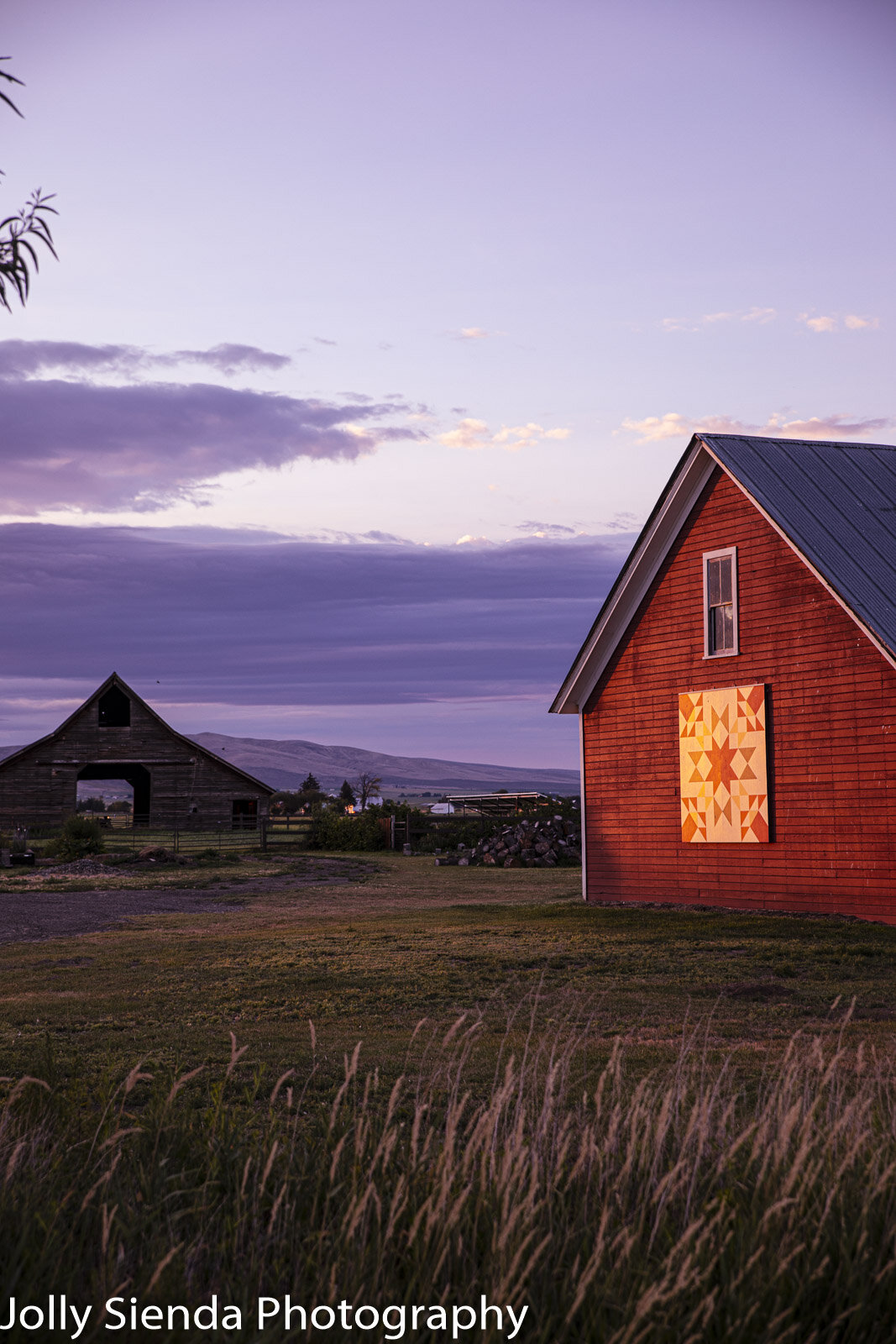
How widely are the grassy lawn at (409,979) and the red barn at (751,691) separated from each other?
3.82ft

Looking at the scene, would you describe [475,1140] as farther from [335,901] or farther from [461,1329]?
[335,901]

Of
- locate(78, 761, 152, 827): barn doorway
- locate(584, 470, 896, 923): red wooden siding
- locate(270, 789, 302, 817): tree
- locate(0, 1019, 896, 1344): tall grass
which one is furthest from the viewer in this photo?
locate(270, 789, 302, 817): tree

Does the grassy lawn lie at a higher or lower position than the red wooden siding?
lower

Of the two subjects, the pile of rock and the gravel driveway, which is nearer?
the gravel driveway

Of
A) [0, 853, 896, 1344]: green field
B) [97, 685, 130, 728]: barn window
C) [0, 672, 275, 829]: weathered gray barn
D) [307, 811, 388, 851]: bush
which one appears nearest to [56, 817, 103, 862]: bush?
[307, 811, 388, 851]: bush

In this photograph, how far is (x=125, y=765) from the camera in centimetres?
5541

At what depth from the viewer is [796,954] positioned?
52.2 ft

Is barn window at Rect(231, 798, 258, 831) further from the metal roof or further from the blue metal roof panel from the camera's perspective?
the blue metal roof panel

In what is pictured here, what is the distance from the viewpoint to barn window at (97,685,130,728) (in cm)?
5322

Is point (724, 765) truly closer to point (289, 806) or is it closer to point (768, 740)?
point (768, 740)

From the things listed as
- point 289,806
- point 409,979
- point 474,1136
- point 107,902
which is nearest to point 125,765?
point 289,806

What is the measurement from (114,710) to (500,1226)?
2011 inches

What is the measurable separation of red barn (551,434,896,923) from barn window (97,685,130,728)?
110 ft

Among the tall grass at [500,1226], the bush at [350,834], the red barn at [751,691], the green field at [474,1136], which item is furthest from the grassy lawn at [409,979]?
the bush at [350,834]
